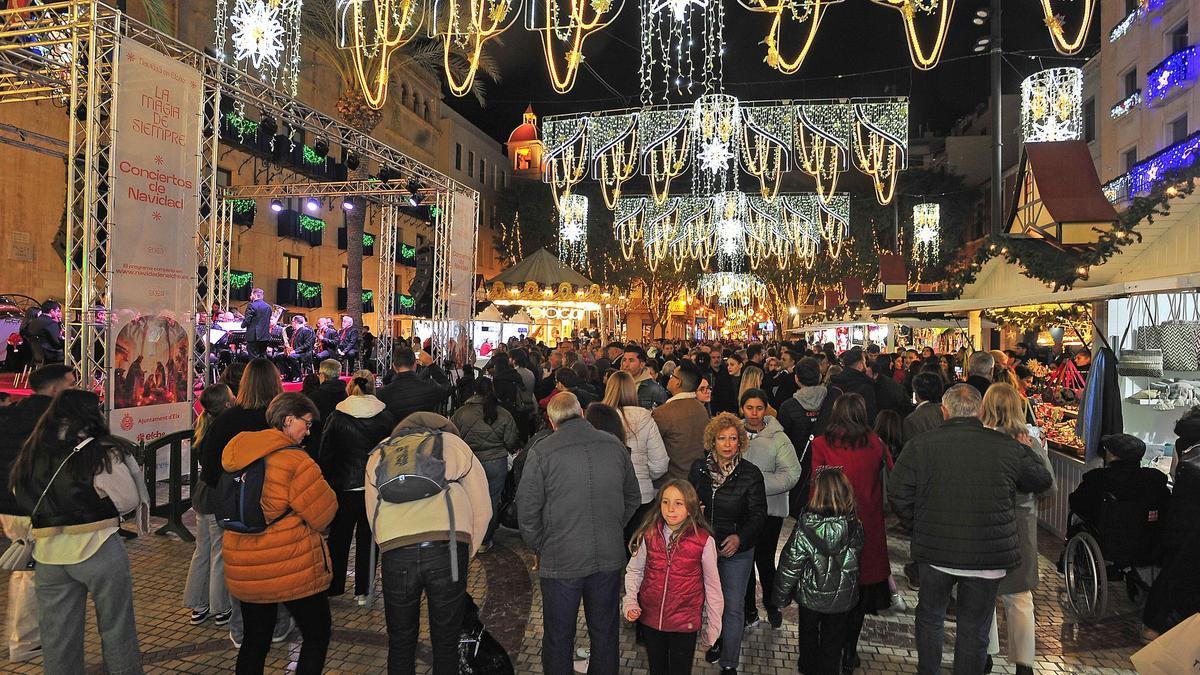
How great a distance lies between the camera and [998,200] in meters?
13.7

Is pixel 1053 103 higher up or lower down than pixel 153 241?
higher up

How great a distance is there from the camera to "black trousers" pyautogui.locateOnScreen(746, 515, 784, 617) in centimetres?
498

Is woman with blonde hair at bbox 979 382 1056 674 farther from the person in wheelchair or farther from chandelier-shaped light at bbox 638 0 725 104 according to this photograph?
chandelier-shaped light at bbox 638 0 725 104

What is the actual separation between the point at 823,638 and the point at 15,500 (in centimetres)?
456

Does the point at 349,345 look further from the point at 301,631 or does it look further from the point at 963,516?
the point at 963,516

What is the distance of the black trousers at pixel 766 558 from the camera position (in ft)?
16.3

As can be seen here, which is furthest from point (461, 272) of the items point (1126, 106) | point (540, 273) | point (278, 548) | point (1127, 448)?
point (1126, 106)

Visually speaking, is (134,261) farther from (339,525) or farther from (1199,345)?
(1199,345)

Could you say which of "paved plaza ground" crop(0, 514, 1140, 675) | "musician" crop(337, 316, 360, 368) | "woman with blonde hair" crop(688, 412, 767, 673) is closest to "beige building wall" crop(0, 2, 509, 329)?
"musician" crop(337, 316, 360, 368)

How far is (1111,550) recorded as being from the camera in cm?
501

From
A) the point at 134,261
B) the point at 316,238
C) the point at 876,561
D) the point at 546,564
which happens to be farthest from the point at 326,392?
the point at 316,238

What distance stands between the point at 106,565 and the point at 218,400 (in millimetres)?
1528

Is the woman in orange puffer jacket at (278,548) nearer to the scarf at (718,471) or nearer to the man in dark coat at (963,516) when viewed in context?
the scarf at (718,471)

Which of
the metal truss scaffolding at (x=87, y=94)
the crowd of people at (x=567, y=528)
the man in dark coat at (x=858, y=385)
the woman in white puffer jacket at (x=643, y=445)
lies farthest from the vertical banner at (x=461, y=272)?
the crowd of people at (x=567, y=528)
